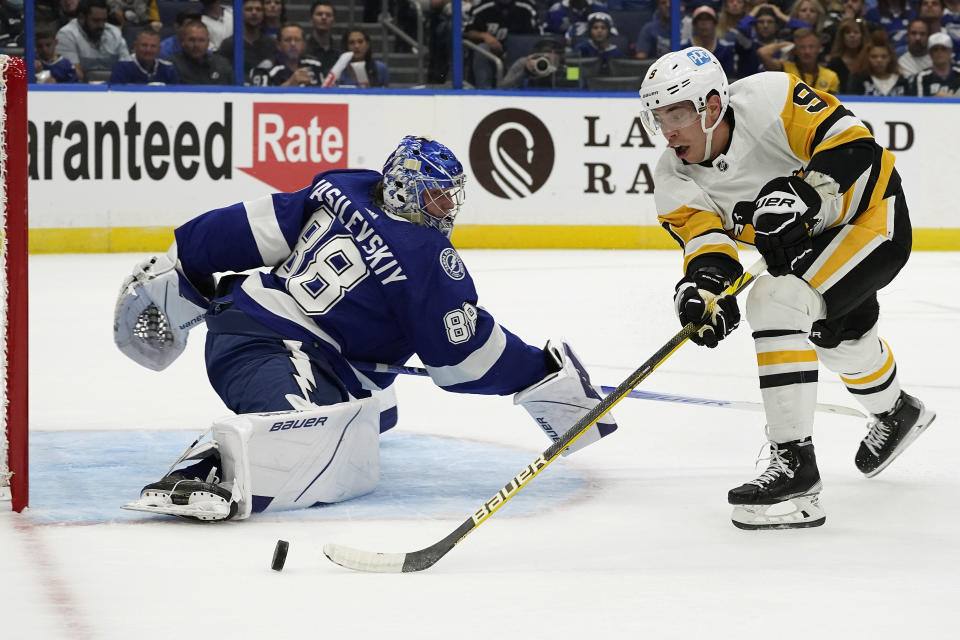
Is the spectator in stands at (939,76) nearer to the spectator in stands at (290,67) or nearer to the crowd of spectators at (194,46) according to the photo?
the crowd of spectators at (194,46)

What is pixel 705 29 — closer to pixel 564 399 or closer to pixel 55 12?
pixel 55 12

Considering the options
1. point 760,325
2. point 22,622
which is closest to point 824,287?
point 760,325

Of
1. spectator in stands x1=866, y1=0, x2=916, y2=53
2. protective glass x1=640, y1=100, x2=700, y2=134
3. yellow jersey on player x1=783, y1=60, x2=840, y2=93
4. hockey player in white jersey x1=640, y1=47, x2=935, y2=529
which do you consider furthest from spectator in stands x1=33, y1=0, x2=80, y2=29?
protective glass x1=640, y1=100, x2=700, y2=134

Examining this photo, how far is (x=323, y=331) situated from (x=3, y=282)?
26.6 inches

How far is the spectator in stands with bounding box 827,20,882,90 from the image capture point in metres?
8.70

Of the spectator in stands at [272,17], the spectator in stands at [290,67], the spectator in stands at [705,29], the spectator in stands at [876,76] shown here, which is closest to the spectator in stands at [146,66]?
the spectator in stands at [290,67]

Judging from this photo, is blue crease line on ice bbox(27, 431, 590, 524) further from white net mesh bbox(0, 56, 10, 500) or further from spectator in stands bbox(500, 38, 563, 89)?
spectator in stands bbox(500, 38, 563, 89)

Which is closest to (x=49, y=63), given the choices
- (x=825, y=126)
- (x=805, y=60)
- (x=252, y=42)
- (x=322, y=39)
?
(x=252, y=42)

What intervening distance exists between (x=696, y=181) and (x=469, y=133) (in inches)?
208

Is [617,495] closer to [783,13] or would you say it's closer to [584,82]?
[584,82]

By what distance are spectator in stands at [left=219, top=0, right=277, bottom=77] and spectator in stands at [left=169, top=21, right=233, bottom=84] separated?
80mm

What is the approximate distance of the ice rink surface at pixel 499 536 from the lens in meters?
2.15

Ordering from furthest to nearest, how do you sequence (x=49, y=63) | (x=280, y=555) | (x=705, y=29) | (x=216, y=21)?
(x=705, y=29)
(x=216, y=21)
(x=49, y=63)
(x=280, y=555)

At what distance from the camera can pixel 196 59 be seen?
792 cm
